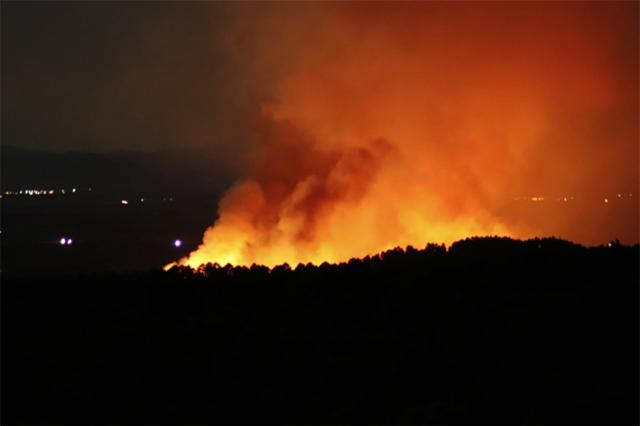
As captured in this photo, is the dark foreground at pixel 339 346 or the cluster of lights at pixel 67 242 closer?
the dark foreground at pixel 339 346

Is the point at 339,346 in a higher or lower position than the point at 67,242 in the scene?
lower

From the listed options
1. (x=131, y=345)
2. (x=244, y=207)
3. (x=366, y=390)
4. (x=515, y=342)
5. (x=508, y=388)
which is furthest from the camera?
(x=244, y=207)

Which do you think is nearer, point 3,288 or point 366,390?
point 366,390

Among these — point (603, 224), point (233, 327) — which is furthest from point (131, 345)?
point (603, 224)

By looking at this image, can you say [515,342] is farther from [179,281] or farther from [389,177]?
[389,177]

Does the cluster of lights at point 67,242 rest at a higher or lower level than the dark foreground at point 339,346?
higher

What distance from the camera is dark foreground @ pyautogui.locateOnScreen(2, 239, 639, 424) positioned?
9547mm

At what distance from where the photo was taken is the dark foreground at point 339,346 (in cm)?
Result: 955

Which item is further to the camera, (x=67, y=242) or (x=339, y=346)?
(x=67, y=242)

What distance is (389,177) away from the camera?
31.8m

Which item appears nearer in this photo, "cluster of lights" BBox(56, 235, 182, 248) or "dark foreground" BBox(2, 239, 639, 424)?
"dark foreground" BBox(2, 239, 639, 424)

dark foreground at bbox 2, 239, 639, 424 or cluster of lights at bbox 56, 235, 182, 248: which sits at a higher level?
cluster of lights at bbox 56, 235, 182, 248

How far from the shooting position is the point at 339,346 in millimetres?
11891

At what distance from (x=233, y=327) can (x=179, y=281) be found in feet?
13.1
